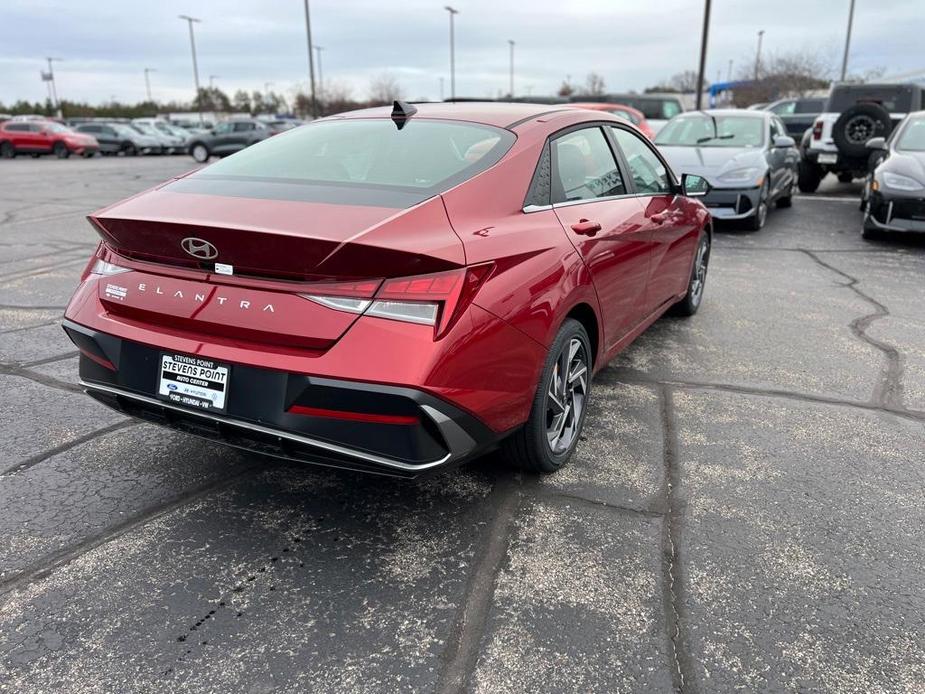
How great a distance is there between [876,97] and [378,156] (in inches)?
564

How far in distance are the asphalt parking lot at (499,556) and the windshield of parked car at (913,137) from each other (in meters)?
6.15

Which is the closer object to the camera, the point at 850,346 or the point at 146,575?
the point at 146,575

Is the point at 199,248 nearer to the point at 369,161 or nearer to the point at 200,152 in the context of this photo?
the point at 369,161

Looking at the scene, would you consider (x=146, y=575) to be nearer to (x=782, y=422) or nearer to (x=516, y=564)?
(x=516, y=564)

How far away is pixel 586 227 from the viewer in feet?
10.7

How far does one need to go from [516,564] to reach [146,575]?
1272 millimetres

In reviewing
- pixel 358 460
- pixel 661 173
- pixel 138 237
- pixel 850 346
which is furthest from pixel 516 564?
pixel 850 346

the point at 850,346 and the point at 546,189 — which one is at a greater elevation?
the point at 546,189

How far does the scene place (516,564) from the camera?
2.56 m

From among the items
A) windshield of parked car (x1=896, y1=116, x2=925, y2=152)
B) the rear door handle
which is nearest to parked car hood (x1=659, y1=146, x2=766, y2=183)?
windshield of parked car (x1=896, y1=116, x2=925, y2=152)

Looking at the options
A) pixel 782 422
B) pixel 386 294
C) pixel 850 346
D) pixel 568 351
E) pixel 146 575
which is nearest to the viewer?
pixel 386 294

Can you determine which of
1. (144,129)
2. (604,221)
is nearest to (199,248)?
(604,221)

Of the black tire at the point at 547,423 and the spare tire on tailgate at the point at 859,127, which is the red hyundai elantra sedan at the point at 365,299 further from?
the spare tire on tailgate at the point at 859,127

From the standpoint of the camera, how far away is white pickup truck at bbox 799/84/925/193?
11938mm
